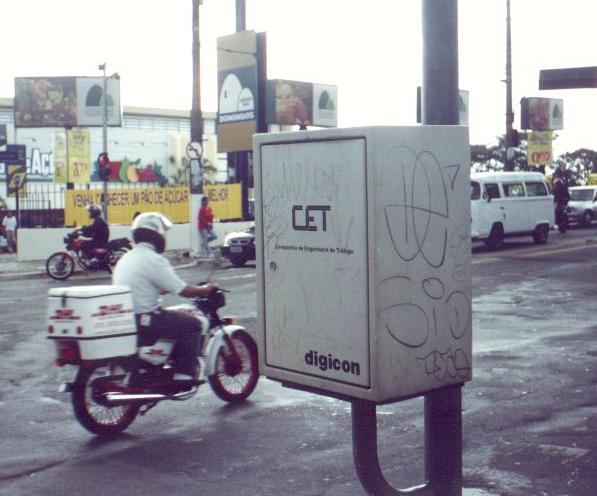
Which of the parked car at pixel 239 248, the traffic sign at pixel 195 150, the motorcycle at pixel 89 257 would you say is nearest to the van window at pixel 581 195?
Answer: the traffic sign at pixel 195 150

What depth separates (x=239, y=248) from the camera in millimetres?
23516

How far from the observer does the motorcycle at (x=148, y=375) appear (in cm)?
735

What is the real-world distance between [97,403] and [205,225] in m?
19.9

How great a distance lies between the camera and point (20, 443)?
7.37 metres

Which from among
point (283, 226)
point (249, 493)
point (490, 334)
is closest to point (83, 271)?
point (490, 334)

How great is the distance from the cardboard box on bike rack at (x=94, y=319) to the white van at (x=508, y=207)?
19466 mm

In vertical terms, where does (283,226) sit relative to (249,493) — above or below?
above

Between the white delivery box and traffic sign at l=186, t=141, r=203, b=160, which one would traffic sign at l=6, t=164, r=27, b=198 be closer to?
traffic sign at l=186, t=141, r=203, b=160

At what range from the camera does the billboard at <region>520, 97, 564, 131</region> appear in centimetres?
4706

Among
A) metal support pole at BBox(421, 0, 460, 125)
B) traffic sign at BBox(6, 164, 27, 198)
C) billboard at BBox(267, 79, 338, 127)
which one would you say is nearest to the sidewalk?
traffic sign at BBox(6, 164, 27, 198)

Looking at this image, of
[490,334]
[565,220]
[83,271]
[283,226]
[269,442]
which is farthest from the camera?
[565,220]

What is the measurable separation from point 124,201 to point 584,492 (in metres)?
27.2

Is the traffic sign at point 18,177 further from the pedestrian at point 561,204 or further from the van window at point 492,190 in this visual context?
the pedestrian at point 561,204

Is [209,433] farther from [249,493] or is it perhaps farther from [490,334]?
[490,334]
